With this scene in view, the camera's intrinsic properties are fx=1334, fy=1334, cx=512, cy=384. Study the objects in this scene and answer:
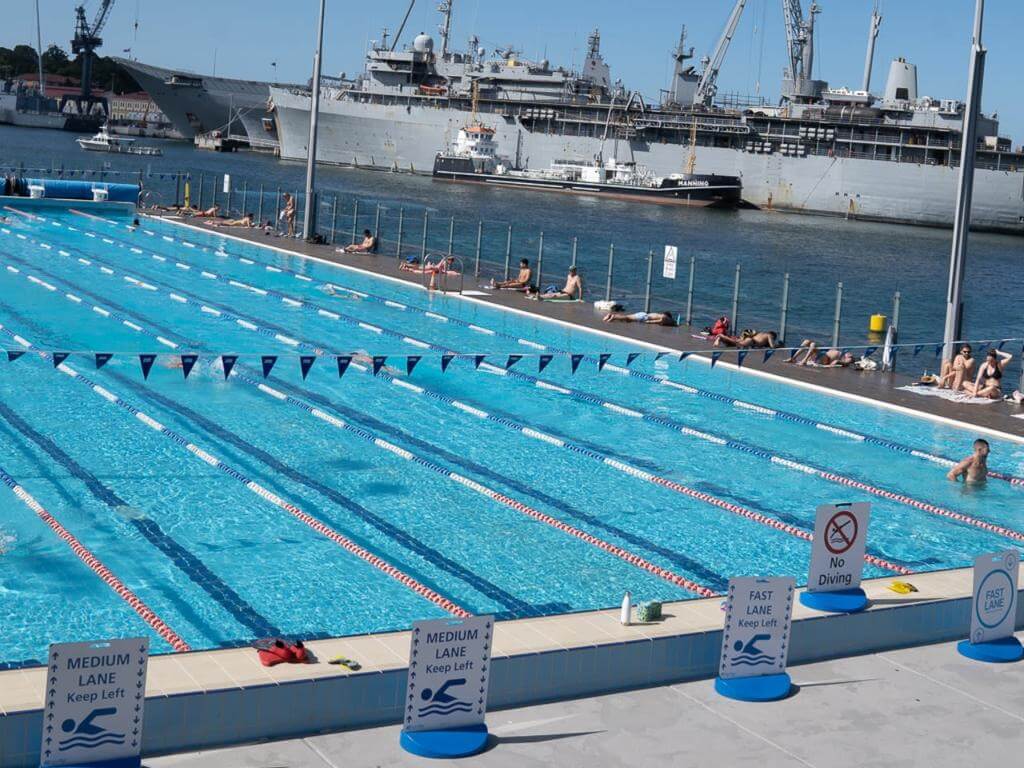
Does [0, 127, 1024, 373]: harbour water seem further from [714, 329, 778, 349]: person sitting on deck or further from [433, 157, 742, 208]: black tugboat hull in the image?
[714, 329, 778, 349]: person sitting on deck

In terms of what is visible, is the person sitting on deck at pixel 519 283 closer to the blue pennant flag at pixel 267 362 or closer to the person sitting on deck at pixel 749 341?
the person sitting on deck at pixel 749 341

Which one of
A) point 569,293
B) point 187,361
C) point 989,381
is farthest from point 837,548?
point 569,293

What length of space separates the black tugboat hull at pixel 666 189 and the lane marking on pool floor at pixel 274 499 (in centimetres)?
5928

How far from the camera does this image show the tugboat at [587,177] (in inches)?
2827

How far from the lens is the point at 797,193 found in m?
72.9

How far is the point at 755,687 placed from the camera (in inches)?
235

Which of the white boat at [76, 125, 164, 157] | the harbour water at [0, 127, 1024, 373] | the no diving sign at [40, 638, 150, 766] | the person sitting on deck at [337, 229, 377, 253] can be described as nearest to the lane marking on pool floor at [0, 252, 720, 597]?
the no diving sign at [40, 638, 150, 766]

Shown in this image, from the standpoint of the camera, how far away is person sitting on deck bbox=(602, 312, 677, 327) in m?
19.0

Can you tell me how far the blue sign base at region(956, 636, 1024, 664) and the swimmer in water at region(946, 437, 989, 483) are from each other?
4.83 meters

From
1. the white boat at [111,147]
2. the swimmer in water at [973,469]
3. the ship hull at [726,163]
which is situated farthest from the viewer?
the white boat at [111,147]

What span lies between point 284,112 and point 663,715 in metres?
89.9

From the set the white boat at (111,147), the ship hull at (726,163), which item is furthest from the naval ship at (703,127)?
the white boat at (111,147)

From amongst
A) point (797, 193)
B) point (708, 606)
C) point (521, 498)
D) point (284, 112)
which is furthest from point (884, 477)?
point (284, 112)

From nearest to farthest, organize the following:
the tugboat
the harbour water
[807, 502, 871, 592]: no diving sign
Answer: [807, 502, 871, 592]: no diving sign < the harbour water < the tugboat
